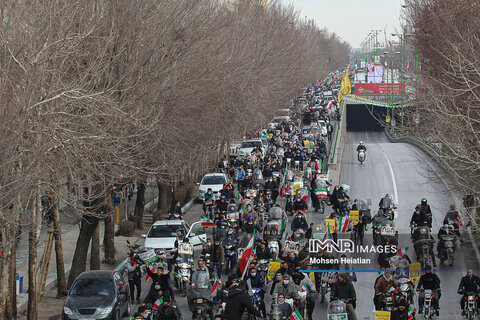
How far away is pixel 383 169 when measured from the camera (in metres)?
48.4

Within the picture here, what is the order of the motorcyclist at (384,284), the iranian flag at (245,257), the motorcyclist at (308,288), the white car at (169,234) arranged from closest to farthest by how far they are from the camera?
the motorcyclist at (384,284), the motorcyclist at (308,288), the iranian flag at (245,257), the white car at (169,234)

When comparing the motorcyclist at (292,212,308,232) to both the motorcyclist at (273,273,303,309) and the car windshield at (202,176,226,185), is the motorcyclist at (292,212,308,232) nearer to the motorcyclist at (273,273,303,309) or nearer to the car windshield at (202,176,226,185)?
the motorcyclist at (273,273,303,309)

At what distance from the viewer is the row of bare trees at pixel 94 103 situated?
17.0 m

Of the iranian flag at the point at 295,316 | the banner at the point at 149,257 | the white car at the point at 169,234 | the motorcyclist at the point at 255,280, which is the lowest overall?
the iranian flag at the point at 295,316

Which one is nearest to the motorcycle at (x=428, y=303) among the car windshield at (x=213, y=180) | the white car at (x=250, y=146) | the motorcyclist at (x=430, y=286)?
the motorcyclist at (x=430, y=286)

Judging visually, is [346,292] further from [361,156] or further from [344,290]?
[361,156]

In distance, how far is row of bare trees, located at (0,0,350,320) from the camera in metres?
17.0

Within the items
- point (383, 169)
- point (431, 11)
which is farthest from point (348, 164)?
point (431, 11)

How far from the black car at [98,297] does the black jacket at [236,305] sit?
4252 millimetres

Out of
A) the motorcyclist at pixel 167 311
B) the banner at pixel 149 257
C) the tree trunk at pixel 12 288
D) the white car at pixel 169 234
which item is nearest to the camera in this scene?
the motorcyclist at pixel 167 311

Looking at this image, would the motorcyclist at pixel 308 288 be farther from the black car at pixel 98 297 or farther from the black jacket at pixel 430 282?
the black car at pixel 98 297

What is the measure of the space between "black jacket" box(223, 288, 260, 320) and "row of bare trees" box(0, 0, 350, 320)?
4185 mm

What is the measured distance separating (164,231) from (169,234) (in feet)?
0.74

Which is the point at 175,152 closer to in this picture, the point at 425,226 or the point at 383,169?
the point at 425,226
